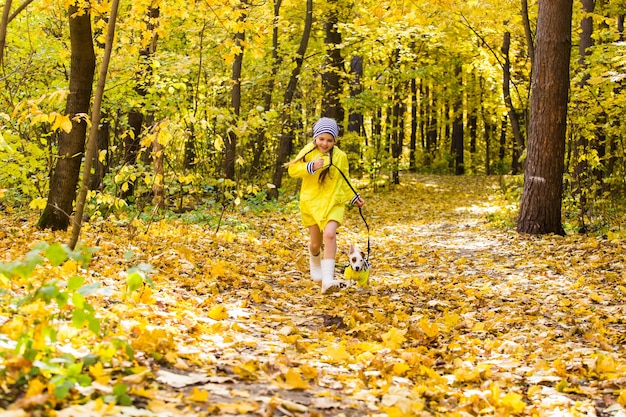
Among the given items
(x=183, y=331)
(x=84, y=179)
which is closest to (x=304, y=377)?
(x=183, y=331)

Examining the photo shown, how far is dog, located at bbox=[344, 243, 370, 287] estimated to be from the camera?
638 centimetres

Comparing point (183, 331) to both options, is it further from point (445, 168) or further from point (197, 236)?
point (445, 168)

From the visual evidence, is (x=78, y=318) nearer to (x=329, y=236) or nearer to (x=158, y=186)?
(x=329, y=236)

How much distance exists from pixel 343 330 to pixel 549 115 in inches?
261

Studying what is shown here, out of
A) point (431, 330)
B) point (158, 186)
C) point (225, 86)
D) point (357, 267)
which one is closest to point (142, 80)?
point (225, 86)

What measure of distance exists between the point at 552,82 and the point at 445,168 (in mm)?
22703

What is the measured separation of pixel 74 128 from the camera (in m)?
7.85

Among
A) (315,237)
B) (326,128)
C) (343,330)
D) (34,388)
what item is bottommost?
(343,330)

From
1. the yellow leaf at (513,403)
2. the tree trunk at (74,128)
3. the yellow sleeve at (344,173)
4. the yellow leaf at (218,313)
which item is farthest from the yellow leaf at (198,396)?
the tree trunk at (74,128)

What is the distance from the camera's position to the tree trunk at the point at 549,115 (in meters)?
9.64

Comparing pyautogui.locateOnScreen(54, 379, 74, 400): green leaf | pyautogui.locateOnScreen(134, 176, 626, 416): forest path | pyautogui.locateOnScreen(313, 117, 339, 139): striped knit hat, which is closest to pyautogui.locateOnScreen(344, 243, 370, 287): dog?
pyautogui.locateOnScreen(134, 176, 626, 416): forest path

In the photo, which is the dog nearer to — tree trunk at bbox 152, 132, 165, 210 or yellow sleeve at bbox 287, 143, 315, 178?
yellow sleeve at bbox 287, 143, 315, 178

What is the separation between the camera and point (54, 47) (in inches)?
436

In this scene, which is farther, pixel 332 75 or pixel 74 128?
pixel 332 75
